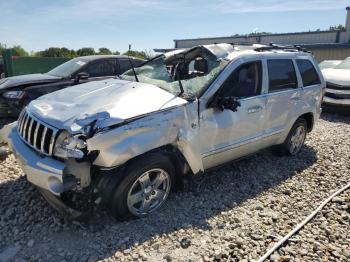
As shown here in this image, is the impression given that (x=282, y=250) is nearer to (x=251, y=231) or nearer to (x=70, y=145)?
(x=251, y=231)

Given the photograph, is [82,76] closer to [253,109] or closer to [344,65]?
[253,109]

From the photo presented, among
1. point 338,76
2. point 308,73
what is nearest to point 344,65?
point 338,76

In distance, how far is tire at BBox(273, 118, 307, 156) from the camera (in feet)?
19.3

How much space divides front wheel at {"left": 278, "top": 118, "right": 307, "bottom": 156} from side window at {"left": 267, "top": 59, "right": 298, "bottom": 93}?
2.45ft

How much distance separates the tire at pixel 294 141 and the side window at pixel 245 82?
56.3 inches

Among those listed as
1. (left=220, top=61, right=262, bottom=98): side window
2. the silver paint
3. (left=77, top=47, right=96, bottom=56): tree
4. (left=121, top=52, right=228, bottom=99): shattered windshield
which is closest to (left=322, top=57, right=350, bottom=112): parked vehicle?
the silver paint

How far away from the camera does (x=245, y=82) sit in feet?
15.3

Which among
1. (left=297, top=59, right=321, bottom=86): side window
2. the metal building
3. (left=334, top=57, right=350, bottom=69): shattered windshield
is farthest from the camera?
the metal building

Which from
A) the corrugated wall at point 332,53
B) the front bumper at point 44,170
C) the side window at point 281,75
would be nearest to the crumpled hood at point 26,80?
the front bumper at point 44,170

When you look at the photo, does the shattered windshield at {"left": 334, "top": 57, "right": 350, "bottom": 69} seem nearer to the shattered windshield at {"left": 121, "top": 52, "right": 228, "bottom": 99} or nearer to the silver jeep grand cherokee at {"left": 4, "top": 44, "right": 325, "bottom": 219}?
the silver jeep grand cherokee at {"left": 4, "top": 44, "right": 325, "bottom": 219}

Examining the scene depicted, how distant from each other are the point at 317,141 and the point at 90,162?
17.6 feet

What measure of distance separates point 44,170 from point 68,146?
0.30 meters

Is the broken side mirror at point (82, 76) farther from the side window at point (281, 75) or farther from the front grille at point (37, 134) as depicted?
the side window at point (281, 75)

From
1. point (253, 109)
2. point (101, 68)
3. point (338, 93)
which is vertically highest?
point (101, 68)
